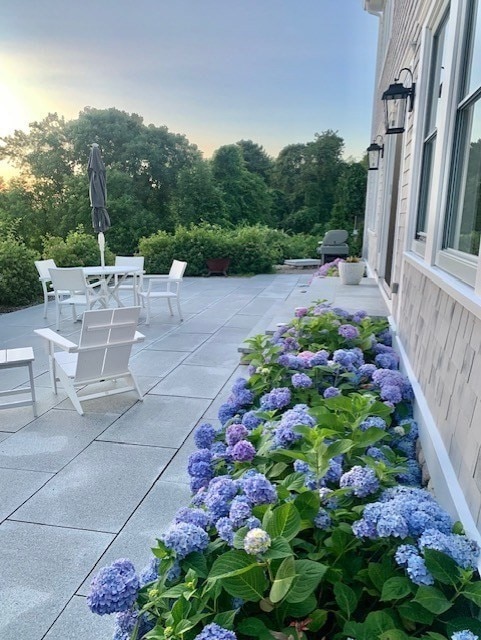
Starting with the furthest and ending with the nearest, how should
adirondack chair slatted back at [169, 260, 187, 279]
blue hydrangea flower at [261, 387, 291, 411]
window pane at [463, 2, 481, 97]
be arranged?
adirondack chair slatted back at [169, 260, 187, 279] → blue hydrangea flower at [261, 387, 291, 411] → window pane at [463, 2, 481, 97]

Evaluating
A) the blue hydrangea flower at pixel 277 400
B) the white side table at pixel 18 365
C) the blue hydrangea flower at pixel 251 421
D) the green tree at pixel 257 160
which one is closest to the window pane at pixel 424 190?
the blue hydrangea flower at pixel 277 400

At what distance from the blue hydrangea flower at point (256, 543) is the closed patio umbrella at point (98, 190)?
6436mm

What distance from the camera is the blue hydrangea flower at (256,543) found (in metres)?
1.01

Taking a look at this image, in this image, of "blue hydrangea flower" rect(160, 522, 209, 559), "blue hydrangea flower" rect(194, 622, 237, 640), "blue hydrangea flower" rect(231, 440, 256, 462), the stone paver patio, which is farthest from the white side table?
"blue hydrangea flower" rect(194, 622, 237, 640)

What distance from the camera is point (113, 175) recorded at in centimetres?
2042

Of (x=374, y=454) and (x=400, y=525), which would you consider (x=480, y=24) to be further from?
(x=400, y=525)

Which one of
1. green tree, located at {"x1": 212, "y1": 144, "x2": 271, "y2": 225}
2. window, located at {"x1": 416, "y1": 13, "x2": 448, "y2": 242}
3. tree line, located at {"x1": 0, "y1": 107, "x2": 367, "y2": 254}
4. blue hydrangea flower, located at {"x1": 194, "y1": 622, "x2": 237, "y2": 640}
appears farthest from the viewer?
green tree, located at {"x1": 212, "y1": 144, "x2": 271, "y2": 225}

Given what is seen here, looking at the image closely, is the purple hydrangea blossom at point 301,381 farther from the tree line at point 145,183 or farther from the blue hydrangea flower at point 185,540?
the tree line at point 145,183

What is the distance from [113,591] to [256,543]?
37cm

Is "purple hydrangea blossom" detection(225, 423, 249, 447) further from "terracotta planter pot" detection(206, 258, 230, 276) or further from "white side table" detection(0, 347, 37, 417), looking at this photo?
"terracotta planter pot" detection(206, 258, 230, 276)

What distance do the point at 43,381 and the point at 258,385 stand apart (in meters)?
2.75

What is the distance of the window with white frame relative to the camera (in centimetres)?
163

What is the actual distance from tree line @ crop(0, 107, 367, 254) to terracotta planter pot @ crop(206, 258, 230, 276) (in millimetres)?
6199

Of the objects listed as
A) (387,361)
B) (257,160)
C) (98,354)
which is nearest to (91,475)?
(98,354)
